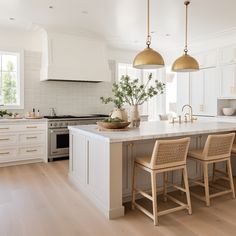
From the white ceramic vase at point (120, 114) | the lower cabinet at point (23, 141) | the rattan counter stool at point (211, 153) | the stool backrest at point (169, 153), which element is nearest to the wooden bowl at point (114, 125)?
the white ceramic vase at point (120, 114)

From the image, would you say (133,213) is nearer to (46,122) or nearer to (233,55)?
(46,122)

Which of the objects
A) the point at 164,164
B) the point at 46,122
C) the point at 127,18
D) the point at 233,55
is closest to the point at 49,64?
the point at 46,122

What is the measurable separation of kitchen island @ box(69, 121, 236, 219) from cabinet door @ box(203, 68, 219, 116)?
2.40 meters

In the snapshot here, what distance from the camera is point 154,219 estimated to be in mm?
2475

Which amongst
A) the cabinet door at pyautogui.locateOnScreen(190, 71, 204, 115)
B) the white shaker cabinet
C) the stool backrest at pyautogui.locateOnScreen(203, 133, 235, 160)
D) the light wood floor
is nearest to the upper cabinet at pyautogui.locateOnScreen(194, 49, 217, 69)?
the white shaker cabinet

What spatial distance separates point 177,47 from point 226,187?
4375 mm

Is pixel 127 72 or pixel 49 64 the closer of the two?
pixel 49 64

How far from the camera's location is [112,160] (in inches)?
102

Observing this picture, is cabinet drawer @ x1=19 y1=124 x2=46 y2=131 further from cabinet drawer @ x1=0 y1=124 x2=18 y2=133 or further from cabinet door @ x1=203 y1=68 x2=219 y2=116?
cabinet door @ x1=203 y1=68 x2=219 y2=116

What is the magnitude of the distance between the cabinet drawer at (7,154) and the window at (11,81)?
3.46 feet

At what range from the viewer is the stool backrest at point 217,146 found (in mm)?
2900

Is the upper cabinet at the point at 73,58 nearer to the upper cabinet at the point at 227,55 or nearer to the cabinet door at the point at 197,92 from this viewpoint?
the cabinet door at the point at 197,92

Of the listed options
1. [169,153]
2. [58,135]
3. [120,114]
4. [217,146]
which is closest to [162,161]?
[169,153]

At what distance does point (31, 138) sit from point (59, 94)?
1.35 m
